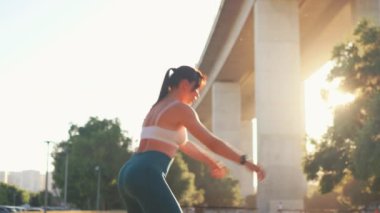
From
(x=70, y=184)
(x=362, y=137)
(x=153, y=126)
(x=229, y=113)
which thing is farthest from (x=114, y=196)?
(x=153, y=126)

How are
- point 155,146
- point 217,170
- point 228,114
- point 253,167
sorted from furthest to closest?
point 228,114 < point 217,170 < point 155,146 < point 253,167

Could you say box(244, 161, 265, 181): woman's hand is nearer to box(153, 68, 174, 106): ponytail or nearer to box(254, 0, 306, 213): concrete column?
box(153, 68, 174, 106): ponytail

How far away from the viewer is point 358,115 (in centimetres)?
2195

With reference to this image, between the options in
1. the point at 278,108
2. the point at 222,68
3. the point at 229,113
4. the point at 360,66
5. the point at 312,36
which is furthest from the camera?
the point at 229,113

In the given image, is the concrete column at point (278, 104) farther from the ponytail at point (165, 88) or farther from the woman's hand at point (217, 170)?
the ponytail at point (165, 88)

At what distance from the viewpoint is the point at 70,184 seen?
6944 cm

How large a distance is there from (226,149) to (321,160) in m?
22.0

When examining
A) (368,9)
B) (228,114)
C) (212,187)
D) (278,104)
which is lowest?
(212,187)

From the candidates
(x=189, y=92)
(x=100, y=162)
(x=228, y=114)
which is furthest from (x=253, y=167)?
(x=100, y=162)

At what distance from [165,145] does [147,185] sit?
1.11 ft

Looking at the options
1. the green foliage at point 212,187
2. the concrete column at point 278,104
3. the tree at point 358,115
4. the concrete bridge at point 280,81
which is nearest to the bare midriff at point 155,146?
the tree at point 358,115

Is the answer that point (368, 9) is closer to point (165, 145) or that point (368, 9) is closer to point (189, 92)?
point (189, 92)

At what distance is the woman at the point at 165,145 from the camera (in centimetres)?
330

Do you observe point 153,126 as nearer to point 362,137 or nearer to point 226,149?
point 226,149
